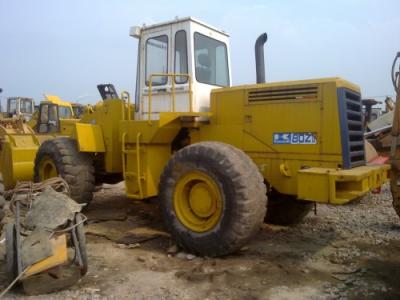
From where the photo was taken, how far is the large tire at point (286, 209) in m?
6.48

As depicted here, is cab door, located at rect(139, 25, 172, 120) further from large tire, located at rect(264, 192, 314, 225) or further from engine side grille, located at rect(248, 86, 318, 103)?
large tire, located at rect(264, 192, 314, 225)

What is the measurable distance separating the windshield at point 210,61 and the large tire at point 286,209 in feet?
6.37

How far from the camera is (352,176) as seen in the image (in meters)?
4.66

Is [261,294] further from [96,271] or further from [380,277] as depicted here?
[96,271]

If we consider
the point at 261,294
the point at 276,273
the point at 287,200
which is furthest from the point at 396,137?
the point at 261,294

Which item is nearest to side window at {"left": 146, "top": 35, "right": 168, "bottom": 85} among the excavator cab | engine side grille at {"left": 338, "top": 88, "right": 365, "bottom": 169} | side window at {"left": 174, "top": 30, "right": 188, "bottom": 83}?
side window at {"left": 174, "top": 30, "right": 188, "bottom": 83}

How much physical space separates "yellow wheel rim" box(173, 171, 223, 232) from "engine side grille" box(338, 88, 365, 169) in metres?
Result: 1.55

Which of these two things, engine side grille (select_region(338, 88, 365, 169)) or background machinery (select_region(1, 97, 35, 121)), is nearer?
engine side grille (select_region(338, 88, 365, 169))

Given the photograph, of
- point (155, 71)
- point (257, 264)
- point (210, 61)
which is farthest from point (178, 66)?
point (257, 264)

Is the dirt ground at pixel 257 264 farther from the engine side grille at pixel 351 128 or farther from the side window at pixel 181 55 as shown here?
the side window at pixel 181 55

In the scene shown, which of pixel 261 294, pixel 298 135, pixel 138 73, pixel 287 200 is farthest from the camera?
→ pixel 138 73

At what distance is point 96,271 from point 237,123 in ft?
8.49

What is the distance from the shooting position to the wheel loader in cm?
493

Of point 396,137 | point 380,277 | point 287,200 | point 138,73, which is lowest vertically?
point 380,277
